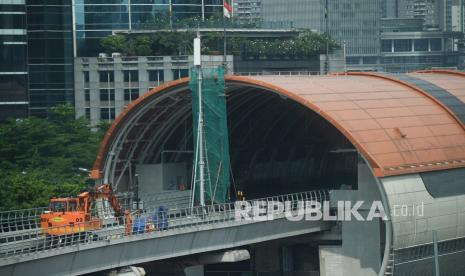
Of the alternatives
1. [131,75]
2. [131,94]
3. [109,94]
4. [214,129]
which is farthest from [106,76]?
[214,129]

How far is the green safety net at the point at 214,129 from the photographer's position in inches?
3280

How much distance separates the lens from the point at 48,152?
114 metres

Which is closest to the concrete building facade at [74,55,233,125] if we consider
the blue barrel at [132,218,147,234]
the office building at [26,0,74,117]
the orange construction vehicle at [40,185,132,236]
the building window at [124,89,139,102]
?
the building window at [124,89,139,102]

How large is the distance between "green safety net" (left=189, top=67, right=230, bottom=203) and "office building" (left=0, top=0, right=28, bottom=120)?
44.5 metres

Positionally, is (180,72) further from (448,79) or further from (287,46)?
(448,79)

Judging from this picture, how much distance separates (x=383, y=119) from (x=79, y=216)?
1710 centimetres

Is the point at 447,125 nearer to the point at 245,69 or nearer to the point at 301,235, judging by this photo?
the point at 301,235

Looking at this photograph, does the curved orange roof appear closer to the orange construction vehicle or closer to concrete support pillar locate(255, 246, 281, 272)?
concrete support pillar locate(255, 246, 281, 272)

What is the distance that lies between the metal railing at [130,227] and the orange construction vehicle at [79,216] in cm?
9

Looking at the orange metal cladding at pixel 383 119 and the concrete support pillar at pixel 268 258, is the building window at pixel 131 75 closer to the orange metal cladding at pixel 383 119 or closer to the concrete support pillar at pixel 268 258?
the orange metal cladding at pixel 383 119

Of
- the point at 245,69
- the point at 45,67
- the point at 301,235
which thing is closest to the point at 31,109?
the point at 45,67

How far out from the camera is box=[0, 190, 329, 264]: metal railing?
68.3 m

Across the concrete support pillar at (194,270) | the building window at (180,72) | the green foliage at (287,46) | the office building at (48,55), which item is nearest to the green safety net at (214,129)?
the concrete support pillar at (194,270)

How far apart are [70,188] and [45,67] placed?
40230 mm
